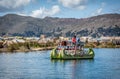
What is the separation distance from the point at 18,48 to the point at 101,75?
62936mm

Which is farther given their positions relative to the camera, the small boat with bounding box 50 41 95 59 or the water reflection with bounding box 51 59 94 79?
the small boat with bounding box 50 41 95 59

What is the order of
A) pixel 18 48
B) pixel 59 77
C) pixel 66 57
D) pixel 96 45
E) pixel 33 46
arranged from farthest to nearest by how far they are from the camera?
pixel 96 45 → pixel 33 46 → pixel 18 48 → pixel 66 57 → pixel 59 77

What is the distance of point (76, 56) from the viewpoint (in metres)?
76.1

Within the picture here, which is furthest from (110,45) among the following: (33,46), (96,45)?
(33,46)

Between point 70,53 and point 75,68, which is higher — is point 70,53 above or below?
above

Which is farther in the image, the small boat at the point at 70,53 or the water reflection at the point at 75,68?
the small boat at the point at 70,53

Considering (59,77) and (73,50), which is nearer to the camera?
(59,77)

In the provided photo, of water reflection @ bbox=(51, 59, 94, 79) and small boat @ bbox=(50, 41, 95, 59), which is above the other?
small boat @ bbox=(50, 41, 95, 59)

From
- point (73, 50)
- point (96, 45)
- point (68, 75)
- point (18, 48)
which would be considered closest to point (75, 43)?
point (73, 50)

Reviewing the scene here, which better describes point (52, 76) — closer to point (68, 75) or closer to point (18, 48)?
point (68, 75)

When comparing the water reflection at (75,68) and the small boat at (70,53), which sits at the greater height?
the small boat at (70,53)

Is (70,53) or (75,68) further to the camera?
(70,53)

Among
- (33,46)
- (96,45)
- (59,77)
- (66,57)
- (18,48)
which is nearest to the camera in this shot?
(59,77)

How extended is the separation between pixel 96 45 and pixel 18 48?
48706 mm
